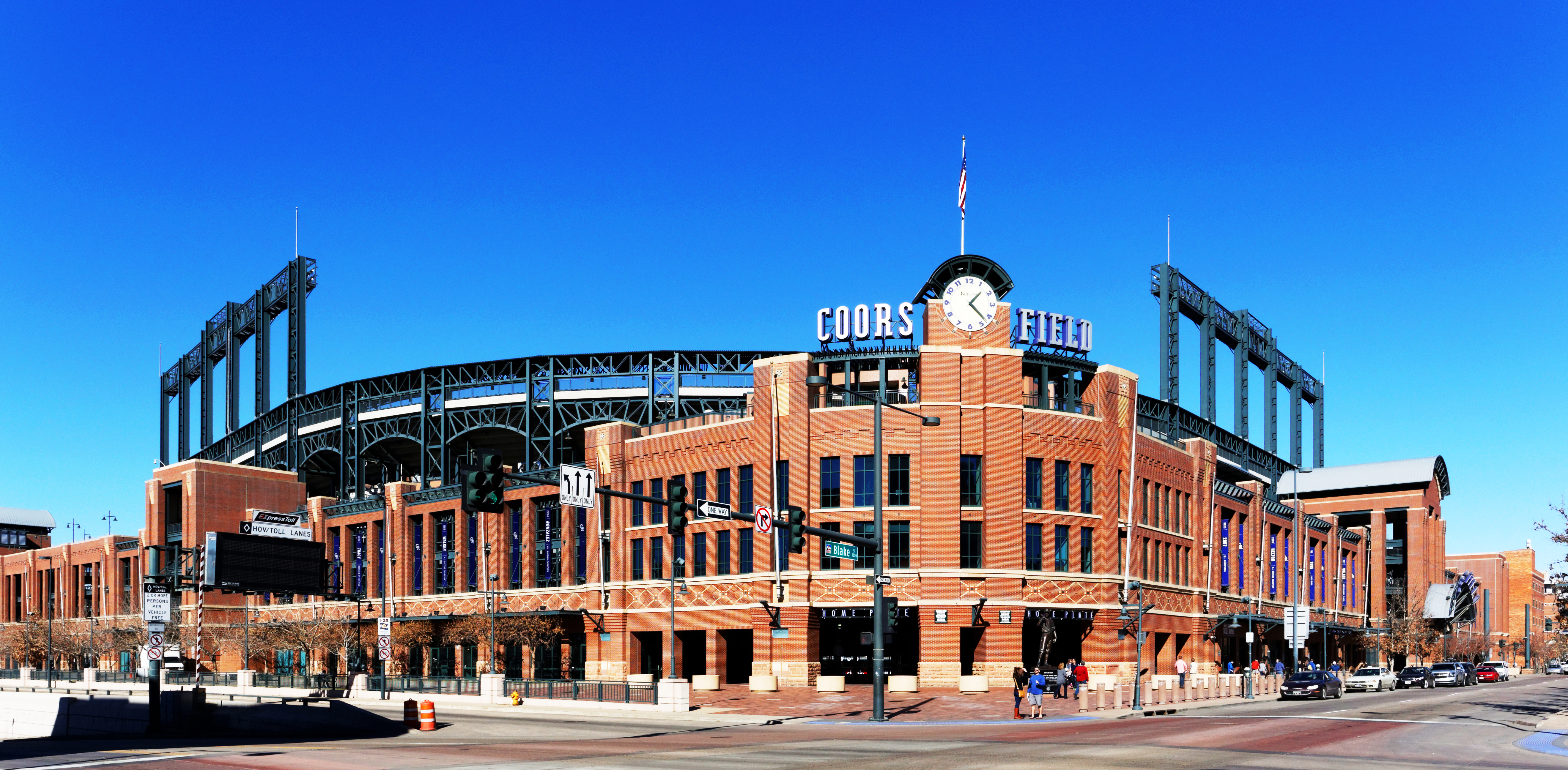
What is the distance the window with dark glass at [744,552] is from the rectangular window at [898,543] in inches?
301

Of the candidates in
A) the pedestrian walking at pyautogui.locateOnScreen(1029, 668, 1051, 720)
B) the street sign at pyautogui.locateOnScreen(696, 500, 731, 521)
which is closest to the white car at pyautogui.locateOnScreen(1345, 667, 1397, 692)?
the pedestrian walking at pyautogui.locateOnScreen(1029, 668, 1051, 720)

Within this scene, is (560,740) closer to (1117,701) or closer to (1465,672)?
(1117,701)

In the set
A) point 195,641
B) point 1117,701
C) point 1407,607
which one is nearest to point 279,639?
point 195,641

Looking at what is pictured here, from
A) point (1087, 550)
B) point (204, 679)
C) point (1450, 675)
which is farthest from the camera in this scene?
point (1450, 675)

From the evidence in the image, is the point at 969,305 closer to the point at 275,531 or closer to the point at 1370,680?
the point at 1370,680

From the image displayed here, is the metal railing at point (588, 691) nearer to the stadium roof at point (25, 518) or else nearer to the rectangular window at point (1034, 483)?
the rectangular window at point (1034, 483)

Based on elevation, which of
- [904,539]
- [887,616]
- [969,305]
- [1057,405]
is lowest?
[887,616]

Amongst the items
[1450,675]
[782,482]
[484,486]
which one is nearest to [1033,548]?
[782,482]

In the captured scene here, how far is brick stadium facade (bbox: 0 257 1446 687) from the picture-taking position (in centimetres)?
6581

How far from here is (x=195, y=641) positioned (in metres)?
100

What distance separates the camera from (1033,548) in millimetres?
67250

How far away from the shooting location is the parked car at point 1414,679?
8294cm

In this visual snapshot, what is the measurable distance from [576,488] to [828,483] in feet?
113

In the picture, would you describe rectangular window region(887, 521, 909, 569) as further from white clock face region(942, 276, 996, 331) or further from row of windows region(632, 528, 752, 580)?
white clock face region(942, 276, 996, 331)
